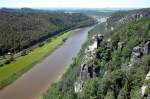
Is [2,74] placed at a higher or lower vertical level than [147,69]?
lower

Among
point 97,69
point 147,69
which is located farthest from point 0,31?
point 147,69

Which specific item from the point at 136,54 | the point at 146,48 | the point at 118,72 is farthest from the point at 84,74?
the point at 146,48

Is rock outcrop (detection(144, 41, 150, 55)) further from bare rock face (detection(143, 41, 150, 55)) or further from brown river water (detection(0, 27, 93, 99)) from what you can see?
brown river water (detection(0, 27, 93, 99))

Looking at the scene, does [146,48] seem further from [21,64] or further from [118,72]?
[21,64]

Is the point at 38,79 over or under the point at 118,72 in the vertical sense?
under

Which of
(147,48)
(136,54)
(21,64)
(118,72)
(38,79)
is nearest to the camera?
(118,72)

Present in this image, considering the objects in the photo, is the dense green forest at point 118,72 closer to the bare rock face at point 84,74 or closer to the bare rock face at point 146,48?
the bare rock face at point 146,48

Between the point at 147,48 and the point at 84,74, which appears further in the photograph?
the point at 84,74

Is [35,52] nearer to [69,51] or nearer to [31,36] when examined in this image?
[69,51]
